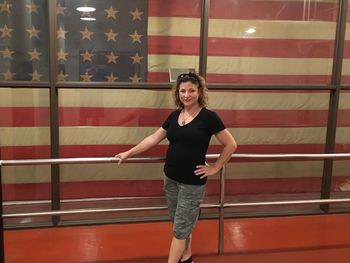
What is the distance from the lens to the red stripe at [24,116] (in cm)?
379

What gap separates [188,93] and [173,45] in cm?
170

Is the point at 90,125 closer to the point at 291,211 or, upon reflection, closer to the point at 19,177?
the point at 19,177

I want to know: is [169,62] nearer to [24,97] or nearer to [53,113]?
[53,113]

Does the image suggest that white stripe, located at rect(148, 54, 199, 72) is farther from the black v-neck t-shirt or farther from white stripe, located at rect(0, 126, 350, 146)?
the black v-neck t-shirt

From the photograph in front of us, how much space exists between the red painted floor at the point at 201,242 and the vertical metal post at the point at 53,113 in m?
0.33

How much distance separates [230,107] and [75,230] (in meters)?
2.07

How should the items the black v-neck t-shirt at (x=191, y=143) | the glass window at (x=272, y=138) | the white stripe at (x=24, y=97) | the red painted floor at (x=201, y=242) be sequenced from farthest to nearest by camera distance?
the glass window at (x=272, y=138), the white stripe at (x=24, y=97), the red painted floor at (x=201, y=242), the black v-neck t-shirt at (x=191, y=143)

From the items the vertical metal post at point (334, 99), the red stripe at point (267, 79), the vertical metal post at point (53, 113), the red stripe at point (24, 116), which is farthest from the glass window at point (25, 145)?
the vertical metal post at point (334, 99)

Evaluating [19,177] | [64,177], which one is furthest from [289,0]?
[19,177]

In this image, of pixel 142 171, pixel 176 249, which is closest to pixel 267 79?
pixel 142 171

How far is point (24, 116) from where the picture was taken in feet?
12.5

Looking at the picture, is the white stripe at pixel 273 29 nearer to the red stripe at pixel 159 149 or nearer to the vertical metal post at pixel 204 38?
the vertical metal post at pixel 204 38

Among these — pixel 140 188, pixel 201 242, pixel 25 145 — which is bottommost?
pixel 201 242

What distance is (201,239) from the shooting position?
11.6 feet
